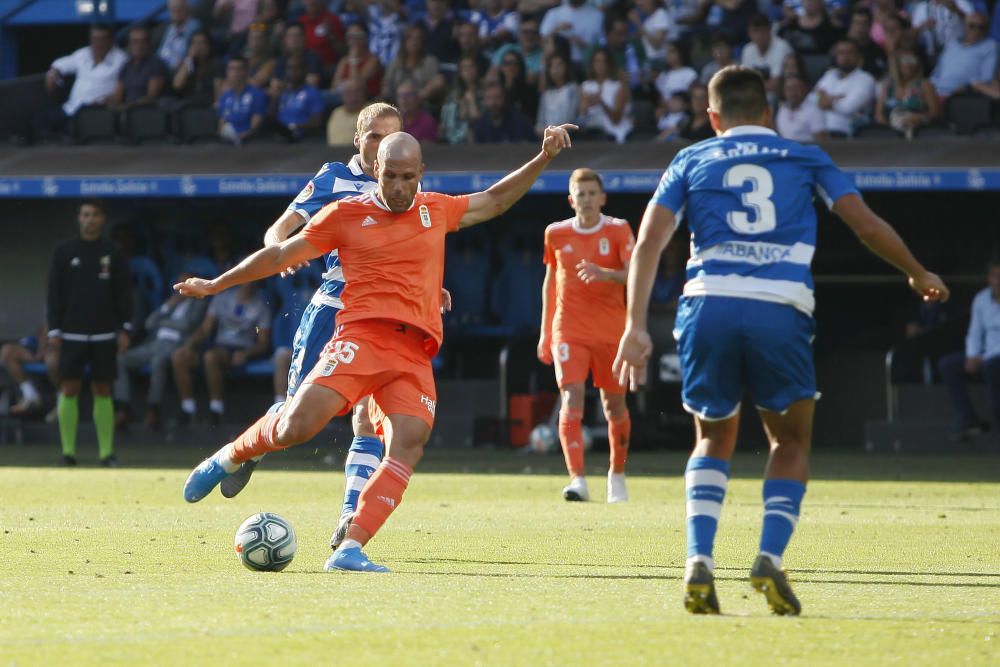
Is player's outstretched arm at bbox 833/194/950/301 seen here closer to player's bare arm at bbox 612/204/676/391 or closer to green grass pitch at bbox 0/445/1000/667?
player's bare arm at bbox 612/204/676/391

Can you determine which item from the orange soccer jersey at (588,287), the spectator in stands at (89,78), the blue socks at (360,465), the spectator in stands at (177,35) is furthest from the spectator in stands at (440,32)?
the blue socks at (360,465)

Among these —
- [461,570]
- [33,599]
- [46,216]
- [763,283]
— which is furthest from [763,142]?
[46,216]

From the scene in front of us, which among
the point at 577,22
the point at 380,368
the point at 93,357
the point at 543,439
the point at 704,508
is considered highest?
the point at 577,22

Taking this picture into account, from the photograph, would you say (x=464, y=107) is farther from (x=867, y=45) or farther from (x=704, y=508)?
(x=704, y=508)

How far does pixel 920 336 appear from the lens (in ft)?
65.4

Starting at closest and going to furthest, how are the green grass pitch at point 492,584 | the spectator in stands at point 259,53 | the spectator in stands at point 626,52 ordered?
the green grass pitch at point 492,584 < the spectator in stands at point 626,52 < the spectator in stands at point 259,53

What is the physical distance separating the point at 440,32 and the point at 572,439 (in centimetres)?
1077

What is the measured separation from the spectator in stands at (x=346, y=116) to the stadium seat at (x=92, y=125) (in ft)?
10.8

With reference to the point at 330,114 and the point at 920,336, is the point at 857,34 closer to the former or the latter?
the point at 920,336

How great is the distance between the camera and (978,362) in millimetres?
18906

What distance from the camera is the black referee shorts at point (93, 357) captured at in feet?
56.4

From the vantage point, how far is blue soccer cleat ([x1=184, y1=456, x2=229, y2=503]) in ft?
27.9

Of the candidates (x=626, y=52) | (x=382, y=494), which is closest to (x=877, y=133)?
(x=626, y=52)

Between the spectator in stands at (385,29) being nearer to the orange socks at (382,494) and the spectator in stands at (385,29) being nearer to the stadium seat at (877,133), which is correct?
the stadium seat at (877,133)
